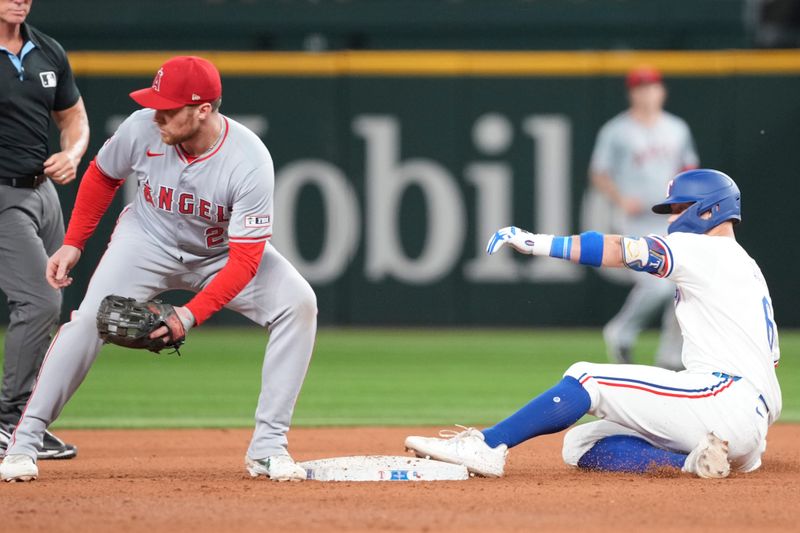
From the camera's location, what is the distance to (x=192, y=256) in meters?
5.36

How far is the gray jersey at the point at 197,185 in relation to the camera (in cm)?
508

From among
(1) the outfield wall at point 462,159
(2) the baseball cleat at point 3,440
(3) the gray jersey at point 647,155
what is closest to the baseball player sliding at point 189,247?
(2) the baseball cleat at point 3,440

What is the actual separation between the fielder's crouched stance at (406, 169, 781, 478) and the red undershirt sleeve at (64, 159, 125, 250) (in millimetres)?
1516

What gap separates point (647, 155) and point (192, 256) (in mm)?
5810

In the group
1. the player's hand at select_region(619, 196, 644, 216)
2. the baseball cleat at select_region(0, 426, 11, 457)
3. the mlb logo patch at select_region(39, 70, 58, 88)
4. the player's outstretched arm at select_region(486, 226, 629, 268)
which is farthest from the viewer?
the player's hand at select_region(619, 196, 644, 216)

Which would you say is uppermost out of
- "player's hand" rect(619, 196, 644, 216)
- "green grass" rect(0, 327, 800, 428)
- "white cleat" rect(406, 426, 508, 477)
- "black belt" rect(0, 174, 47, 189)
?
"black belt" rect(0, 174, 47, 189)

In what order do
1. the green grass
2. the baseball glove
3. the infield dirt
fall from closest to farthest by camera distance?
1. the infield dirt
2. the baseball glove
3. the green grass

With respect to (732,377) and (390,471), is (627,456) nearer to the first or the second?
(732,377)

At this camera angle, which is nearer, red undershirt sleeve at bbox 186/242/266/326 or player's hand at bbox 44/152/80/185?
red undershirt sleeve at bbox 186/242/266/326

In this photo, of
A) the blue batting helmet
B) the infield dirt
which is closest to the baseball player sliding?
the infield dirt

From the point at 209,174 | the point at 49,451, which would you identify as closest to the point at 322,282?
the point at 49,451

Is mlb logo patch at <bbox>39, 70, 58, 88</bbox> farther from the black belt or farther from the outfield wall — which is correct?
the outfield wall

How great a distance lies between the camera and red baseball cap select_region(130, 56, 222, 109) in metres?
4.96

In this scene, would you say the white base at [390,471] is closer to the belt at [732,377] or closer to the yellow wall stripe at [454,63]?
the belt at [732,377]
